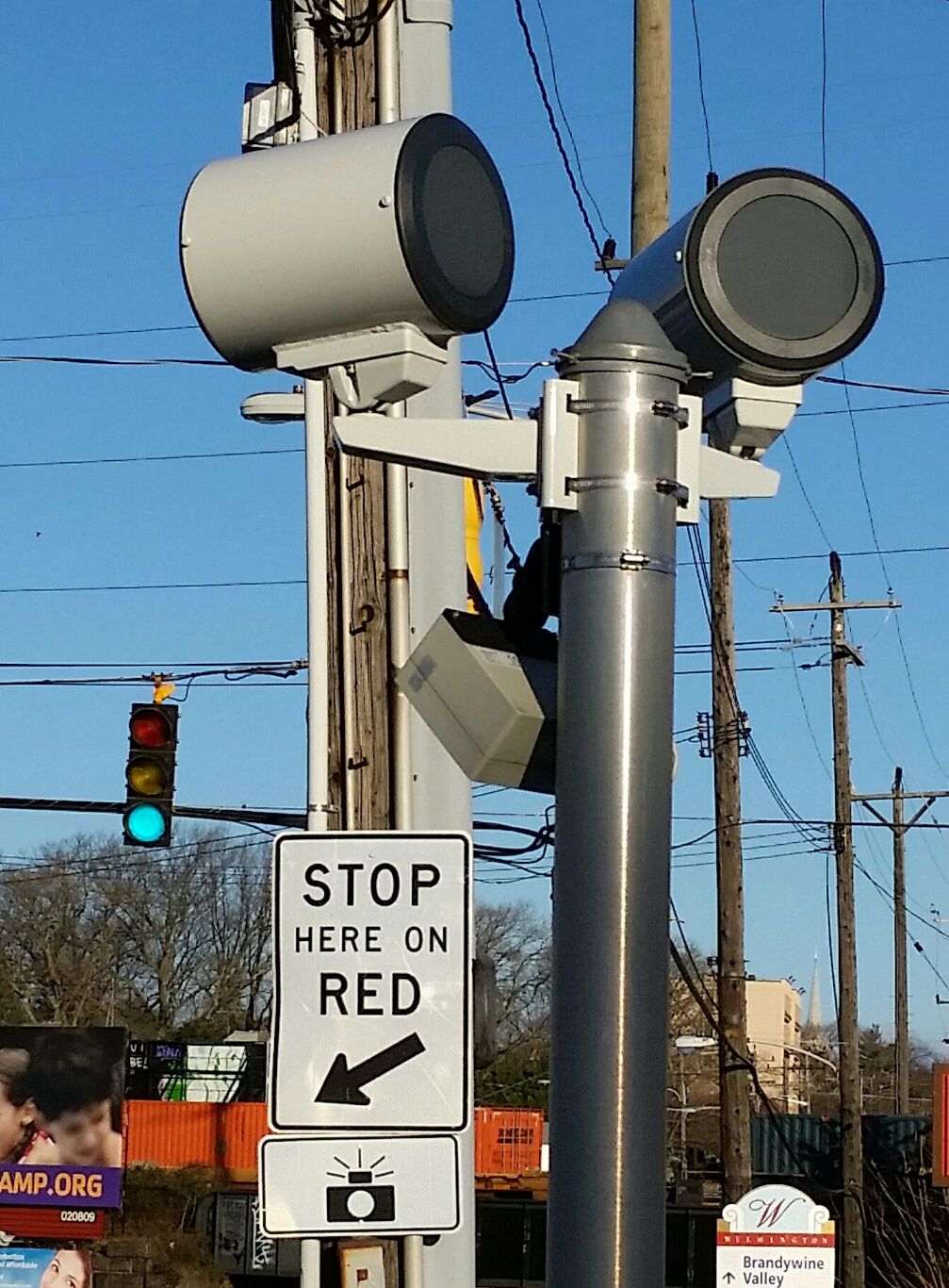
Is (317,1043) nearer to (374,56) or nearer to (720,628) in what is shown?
(374,56)

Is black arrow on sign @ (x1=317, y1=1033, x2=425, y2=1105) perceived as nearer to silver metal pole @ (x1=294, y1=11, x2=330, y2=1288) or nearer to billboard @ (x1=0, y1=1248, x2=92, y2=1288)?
silver metal pole @ (x1=294, y1=11, x2=330, y2=1288)

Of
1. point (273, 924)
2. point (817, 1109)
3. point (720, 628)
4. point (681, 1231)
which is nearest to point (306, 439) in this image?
point (273, 924)

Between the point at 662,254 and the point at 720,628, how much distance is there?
1758 cm

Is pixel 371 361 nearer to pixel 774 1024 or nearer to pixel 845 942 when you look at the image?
pixel 845 942

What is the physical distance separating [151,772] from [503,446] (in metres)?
11.8

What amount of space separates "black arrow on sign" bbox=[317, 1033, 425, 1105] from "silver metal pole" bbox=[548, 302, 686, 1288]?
1269mm

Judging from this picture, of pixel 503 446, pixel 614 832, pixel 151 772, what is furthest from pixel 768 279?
pixel 151 772

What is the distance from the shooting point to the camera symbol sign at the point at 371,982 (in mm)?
4031

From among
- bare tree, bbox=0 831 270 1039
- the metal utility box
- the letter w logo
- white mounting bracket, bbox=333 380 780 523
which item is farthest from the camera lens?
bare tree, bbox=0 831 270 1039

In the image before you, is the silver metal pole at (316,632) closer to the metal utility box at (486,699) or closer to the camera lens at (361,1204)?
the camera lens at (361,1204)

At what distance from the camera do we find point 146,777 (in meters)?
14.6

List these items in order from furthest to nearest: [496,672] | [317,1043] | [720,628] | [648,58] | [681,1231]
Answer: [681,1231]
[720,628]
[648,58]
[317,1043]
[496,672]

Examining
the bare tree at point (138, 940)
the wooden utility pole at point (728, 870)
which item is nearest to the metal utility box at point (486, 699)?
the wooden utility pole at point (728, 870)

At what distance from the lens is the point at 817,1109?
9119cm
